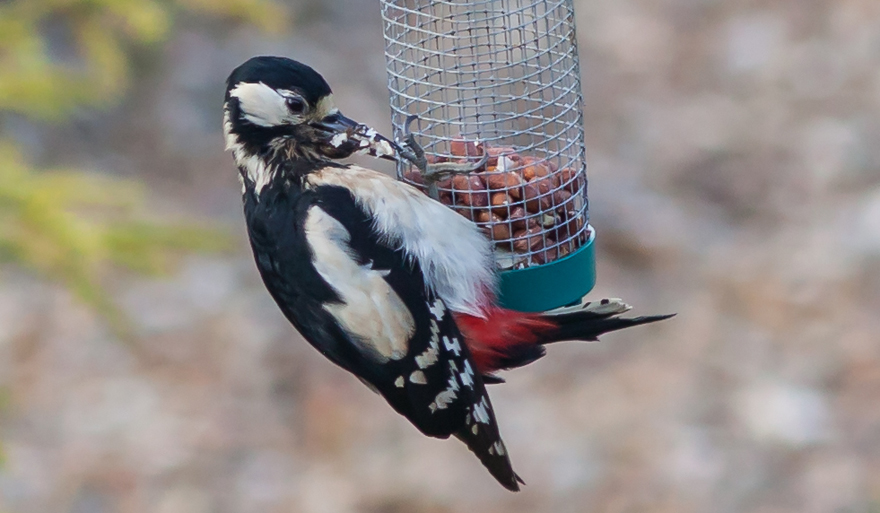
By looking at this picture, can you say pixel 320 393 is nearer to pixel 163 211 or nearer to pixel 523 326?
pixel 163 211

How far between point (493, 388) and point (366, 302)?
2.88 meters

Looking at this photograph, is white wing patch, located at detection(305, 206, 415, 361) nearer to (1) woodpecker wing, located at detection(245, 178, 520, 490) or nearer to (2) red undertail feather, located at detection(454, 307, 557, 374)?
(1) woodpecker wing, located at detection(245, 178, 520, 490)

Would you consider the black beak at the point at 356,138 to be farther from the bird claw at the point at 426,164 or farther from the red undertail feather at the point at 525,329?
the red undertail feather at the point at 525,329

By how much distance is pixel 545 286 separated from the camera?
2.83 metres

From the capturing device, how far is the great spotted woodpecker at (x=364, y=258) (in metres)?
2.72

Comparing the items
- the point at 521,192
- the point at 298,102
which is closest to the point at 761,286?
the point at 521,192

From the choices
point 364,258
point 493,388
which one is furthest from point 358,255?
point 493,388

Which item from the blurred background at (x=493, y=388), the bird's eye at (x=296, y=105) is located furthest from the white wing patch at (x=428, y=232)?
the blurred background at (x=493, y=388)

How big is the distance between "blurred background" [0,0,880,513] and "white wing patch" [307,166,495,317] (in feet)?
4.15

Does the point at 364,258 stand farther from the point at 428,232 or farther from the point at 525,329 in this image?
the point at 525,329

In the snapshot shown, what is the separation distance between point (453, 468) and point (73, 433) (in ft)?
5.66

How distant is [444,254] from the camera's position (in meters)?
2.76

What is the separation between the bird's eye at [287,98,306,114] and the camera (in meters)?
2.72

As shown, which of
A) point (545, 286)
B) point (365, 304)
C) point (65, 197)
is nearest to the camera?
Answer: point (365, 304)
